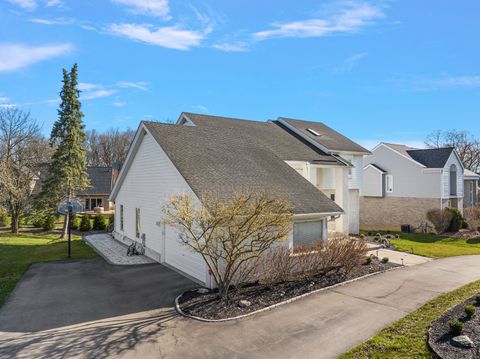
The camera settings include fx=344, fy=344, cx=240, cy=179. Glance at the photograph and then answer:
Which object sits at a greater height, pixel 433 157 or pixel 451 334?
pixel 433 157

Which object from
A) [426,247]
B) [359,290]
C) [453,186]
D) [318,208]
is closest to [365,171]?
[453,186]

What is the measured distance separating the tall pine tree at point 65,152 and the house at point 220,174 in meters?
7.08

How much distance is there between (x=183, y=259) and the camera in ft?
46.9

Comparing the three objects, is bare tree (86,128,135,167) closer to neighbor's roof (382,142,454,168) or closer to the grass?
neighbor's roof (382,142,454,168)

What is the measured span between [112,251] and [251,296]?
10.9 metres

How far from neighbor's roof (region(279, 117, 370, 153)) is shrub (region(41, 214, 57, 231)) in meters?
21.5

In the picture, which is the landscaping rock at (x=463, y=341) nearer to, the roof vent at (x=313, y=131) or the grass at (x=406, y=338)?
the grass at (x=406, y=338)

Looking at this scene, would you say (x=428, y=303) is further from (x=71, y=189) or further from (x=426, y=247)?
(x=71, y=189)

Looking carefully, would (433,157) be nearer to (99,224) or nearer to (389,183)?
(389,183)

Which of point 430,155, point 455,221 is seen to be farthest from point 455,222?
point 430,155

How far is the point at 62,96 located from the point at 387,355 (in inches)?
1158

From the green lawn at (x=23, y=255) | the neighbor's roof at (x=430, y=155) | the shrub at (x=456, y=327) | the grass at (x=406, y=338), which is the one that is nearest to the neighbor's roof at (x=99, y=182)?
the green lawn at (x=23, y=255)

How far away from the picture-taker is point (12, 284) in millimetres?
12695

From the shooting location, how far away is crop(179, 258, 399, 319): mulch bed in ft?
32.9
